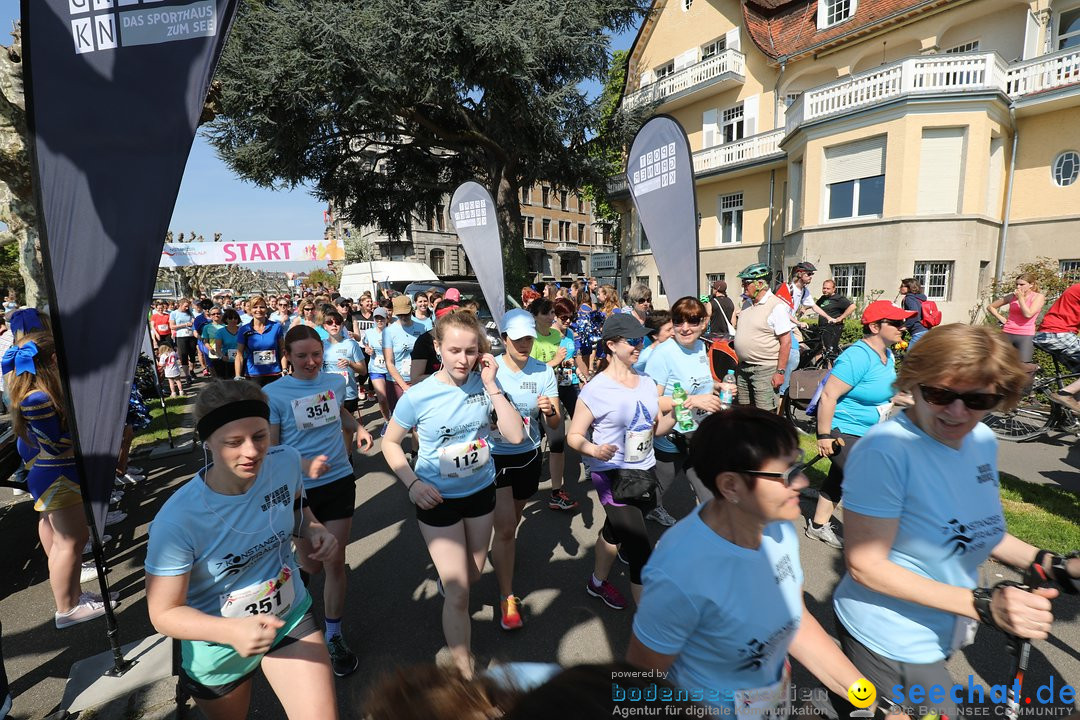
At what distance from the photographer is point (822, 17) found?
19.2m

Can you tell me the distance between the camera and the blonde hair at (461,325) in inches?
110

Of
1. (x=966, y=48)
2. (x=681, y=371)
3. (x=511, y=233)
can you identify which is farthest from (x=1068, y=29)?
(x=681, y=371)

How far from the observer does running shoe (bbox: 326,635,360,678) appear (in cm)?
295

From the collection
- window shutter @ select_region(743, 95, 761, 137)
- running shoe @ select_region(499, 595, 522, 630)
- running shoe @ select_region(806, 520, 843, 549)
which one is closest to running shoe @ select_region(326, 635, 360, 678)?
running shoe @ select_region(499, 595, 522, 630)

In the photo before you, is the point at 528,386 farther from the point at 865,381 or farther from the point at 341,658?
the point at 865,381

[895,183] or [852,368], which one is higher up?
[895,183]

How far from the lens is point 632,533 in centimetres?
292

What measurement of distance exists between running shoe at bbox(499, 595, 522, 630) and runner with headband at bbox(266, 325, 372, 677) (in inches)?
36.5

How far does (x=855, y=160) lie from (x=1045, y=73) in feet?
16.7

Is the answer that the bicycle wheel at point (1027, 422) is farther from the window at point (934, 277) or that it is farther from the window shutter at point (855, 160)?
the window shutter at point (855, 160)

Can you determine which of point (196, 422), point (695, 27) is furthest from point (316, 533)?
A: point (695, 27)

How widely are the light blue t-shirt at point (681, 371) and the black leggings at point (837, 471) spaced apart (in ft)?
3.29

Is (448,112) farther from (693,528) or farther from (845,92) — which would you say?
(693,528)

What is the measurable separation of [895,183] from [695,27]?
1324 centimetres
